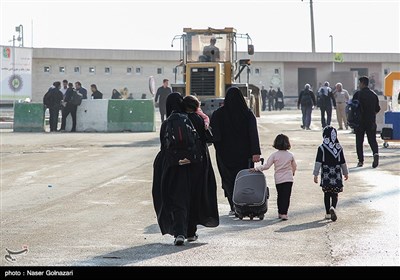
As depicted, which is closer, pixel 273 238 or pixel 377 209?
pixel 273 238

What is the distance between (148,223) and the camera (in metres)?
13.1

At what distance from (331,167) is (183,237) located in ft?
9.16

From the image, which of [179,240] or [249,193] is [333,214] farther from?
[179,240]

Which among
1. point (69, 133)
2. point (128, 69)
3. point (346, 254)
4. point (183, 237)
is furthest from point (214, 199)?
point (128, 69)

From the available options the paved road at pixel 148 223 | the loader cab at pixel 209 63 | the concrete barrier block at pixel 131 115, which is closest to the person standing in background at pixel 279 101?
the concrete barrier block at pixel 131 115

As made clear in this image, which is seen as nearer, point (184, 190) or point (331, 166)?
point (184, 190)

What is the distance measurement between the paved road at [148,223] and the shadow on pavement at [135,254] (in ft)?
0.03

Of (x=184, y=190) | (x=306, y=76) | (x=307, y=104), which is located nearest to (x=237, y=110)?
(x=184, y=190)

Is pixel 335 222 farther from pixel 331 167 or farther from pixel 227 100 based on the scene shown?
pixel 227 100

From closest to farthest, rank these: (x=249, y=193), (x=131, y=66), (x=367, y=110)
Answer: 1. (x=249, y=193)
2. (x=367, y=110)
3. (x=131, y=66)

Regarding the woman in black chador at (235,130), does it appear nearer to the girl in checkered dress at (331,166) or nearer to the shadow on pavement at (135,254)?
the girl in checkered dress at (331,166)

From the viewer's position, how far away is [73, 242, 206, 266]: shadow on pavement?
32.9ft

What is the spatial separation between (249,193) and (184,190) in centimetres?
164

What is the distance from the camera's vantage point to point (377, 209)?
46.7ft
